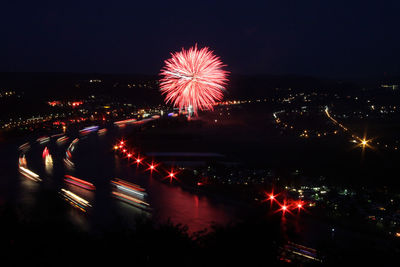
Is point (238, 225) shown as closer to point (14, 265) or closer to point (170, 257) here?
point (170, 257)

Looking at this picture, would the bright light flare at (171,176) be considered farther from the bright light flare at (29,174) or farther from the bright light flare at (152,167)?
the bright light flare at (29,174)

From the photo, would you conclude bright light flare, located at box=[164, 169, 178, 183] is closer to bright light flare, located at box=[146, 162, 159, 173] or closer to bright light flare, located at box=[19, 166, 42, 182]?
bright light flare, located at box=[146, 162, 159, 173]

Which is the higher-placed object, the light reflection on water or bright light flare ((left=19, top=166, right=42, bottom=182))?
the light reflection on water

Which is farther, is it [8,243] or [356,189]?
[356,189]

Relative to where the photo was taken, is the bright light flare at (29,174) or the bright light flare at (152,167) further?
the bright light flare at (152,167)

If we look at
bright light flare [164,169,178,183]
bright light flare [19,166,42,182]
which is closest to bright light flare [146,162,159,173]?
bright light flare [164,169,178,183]

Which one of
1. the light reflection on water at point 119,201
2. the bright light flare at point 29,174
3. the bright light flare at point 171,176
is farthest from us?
the bright light flare at point 29,174

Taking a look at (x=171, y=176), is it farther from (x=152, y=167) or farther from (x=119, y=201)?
(x=119, y=201)

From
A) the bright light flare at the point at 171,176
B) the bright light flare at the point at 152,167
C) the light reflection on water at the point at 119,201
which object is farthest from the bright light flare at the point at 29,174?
the bright light flare at the point at 171,176

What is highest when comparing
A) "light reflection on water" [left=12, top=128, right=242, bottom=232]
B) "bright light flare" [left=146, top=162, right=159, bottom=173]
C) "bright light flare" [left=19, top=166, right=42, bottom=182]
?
A: "bright light flare" [left=146, top=162, right=159, bottom=173]

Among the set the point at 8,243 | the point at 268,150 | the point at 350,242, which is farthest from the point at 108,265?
the point at 268,150

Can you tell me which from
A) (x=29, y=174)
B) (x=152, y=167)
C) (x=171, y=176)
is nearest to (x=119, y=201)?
(x=171, y=176)
